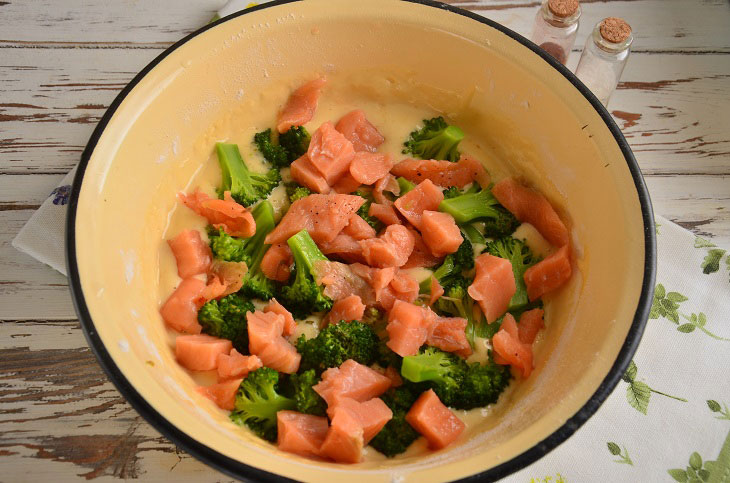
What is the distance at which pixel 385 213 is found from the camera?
2.63 metres

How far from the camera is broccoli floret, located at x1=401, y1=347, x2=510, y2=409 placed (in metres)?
2.22

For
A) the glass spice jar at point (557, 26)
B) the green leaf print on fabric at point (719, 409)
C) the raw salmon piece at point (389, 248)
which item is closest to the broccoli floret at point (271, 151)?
the raw salmon piece at point (389, 248)

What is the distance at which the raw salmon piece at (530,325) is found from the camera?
8.09 feet

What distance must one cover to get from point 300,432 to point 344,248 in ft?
2.32

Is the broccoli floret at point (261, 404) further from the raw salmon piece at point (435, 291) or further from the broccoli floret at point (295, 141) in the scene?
the broccoli floret at point (295, 141)

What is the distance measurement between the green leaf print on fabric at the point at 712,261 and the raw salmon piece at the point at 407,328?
3.88ft

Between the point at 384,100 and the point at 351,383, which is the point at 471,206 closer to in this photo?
the point at 384,100

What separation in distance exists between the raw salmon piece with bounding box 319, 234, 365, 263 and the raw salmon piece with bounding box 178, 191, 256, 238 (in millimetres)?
286

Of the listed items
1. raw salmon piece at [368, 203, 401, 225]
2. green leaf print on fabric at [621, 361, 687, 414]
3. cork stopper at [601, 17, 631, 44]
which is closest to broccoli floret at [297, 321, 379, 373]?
raw salmon piece at [368, 203, 401, 225]

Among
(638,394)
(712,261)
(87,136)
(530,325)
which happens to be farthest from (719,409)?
(87,136)

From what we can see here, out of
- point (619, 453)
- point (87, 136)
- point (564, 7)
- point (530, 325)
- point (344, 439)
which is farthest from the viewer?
point (87, 136)

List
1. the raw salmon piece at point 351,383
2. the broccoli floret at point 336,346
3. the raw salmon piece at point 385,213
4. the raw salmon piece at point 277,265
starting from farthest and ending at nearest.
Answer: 1. the raw salmon piece at point 385,213
2. the raw salmon piece at point 277,265
3. the broccoli floret at point 336,346
4. the raw salmon piece at point 351,383

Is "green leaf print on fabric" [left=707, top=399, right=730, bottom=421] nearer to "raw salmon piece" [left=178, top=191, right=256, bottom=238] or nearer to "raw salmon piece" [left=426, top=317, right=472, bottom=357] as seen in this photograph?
"raw salmon piece" [left=426, top=317, right=472, bottom=357]

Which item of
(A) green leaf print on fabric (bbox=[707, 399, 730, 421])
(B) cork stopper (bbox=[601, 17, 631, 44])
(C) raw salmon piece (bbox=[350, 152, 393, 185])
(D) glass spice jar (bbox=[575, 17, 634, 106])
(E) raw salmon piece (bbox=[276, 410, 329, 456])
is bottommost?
(A) green leaf print on fabric (bbox=[707, 399, 730, 421])
